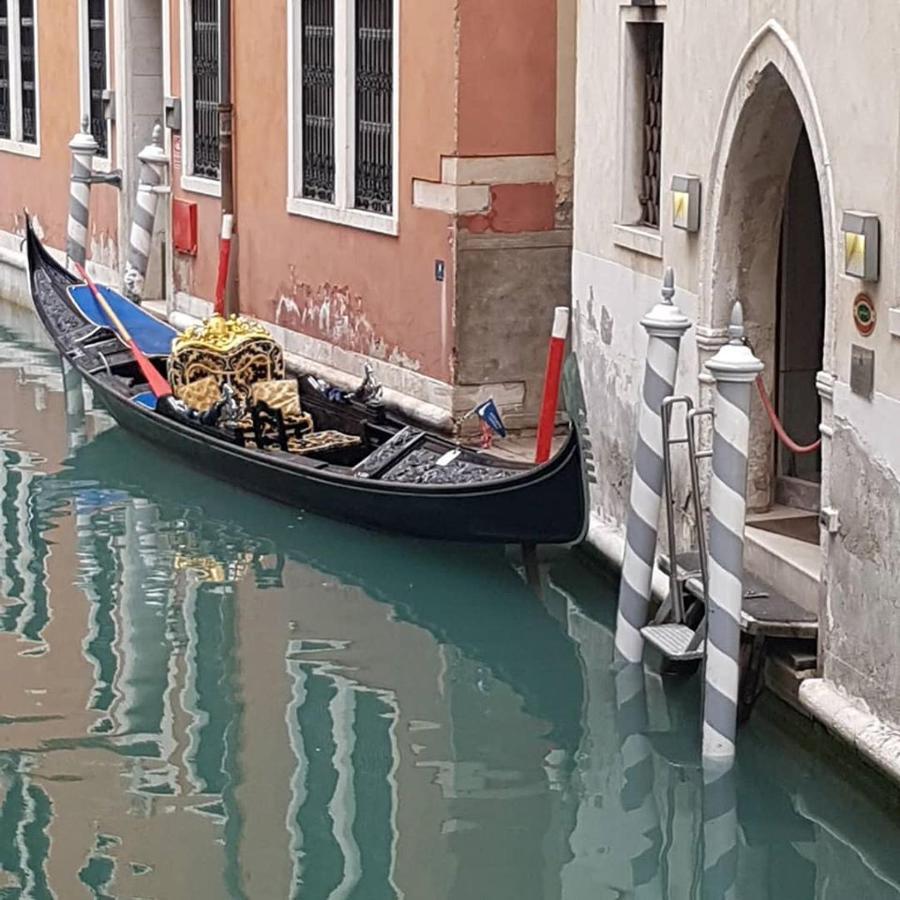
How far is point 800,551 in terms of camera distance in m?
6.38

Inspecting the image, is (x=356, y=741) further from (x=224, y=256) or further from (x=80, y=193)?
(x=80, y=193)

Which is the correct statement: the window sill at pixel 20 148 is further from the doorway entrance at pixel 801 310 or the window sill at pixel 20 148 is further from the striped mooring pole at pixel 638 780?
the striped mooring pole at pixel 638 780

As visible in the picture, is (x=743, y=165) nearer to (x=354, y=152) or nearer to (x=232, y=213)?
(x=354, y=152)

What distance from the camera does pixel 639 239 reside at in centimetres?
736

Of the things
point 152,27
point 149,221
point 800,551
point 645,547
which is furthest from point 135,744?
point 152,27

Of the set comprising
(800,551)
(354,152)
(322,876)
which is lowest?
(322,876)

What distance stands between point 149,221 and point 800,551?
7324mm

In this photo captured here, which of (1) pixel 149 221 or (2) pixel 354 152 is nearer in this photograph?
(2) pixel 354 152

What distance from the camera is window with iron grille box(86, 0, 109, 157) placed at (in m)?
14.5

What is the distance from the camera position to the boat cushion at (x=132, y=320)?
11.4 m

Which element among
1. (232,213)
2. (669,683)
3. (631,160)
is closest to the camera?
(669,683)

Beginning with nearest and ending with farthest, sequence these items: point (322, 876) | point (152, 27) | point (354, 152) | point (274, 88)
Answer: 1. point (322, 876)
2. point (354, 152)
3. point (274, 88)
4. point (152, 27)

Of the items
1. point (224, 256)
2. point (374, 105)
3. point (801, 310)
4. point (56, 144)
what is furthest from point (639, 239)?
point (56, 144)

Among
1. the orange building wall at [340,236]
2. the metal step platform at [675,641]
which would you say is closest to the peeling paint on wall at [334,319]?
the orange building wall at [340,236]
